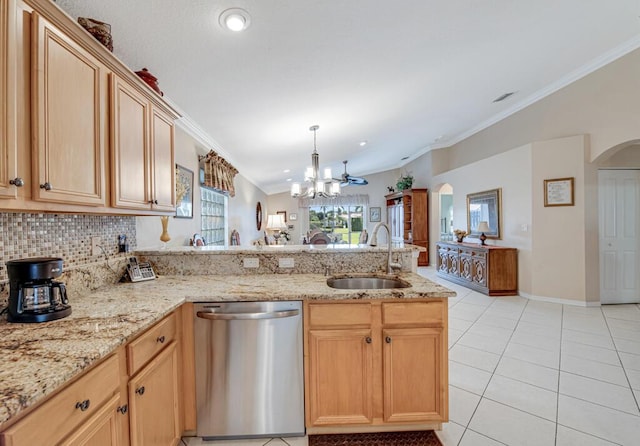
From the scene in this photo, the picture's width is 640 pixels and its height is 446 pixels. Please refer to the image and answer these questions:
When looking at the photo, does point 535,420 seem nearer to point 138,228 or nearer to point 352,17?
point 352,17

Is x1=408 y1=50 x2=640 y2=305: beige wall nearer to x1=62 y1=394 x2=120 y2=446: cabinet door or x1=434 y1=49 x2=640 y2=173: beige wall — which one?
x1=434 y1=49 x2=640 y2=173: beige wall

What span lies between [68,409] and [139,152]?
1.31 m

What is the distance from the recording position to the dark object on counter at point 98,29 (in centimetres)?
137

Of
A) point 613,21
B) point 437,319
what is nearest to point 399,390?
point 437,319

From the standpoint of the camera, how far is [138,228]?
2229 mm

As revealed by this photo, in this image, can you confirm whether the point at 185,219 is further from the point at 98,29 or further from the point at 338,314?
the point at 338,314

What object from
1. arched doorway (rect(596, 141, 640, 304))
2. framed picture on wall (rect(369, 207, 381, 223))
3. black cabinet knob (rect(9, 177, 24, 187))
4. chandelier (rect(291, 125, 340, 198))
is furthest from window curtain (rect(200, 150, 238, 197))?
framed picture on wall (rect(369, 207, 381, 223))

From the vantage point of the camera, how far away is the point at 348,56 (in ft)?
7.98

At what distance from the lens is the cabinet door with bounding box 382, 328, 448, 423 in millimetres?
1604

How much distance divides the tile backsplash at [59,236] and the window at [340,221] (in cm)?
837

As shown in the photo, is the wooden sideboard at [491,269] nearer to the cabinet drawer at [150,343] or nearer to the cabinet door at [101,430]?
the cabinet drawer at [150,343]

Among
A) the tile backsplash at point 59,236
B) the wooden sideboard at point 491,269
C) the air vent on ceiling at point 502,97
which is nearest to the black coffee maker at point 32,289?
the tile backsplash at point 59,236

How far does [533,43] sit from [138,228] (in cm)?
436

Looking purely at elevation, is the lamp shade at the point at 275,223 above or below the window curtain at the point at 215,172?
below
